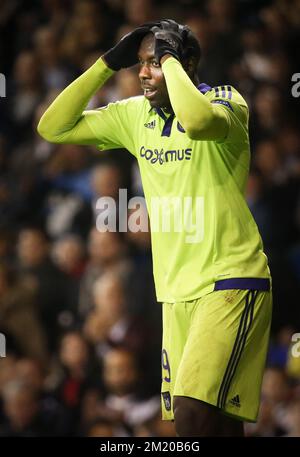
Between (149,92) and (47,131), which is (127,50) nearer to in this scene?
(149,92)

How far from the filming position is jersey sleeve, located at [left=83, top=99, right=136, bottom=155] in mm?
3053

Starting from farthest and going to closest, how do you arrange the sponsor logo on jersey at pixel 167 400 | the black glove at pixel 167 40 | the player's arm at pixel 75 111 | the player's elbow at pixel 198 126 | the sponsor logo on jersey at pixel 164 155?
1. the player's arm at pixel 75 111
2. the sponsor logo on jersey at pixel 167 400
3. the sponsor logo on jersey at pixel 164 155
4. the black glove at pixel 167 40
5. the player's elbow at pixel 198 126

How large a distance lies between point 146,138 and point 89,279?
7.27 ft

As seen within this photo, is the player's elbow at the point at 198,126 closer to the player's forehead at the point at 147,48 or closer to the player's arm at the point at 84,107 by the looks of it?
the player's forehead at the point at 147,48

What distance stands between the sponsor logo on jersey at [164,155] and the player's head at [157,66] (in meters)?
0.16

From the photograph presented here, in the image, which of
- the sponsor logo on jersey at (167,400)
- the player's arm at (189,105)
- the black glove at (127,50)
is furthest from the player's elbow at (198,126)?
the sponsor logo on jersey at (167,400)

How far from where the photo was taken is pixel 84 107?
3082 mm

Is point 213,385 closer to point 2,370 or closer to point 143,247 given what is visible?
point 143,247

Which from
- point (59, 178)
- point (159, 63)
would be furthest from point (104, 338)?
point (159, 63)

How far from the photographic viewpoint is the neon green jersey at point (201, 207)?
272cm

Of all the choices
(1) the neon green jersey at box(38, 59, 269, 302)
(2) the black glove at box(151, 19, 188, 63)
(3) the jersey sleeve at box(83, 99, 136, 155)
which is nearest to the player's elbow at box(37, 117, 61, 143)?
(3) the jersey sleeve at box(83, 99, 136, 155)

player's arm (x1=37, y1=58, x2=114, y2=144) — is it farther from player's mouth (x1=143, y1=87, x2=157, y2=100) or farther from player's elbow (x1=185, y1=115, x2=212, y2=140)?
player's elbow (x1=185, y1=115, x2=212, y2=140)

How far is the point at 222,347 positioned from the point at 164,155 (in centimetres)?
67

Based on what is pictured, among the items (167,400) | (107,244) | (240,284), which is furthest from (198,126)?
(107,244)
